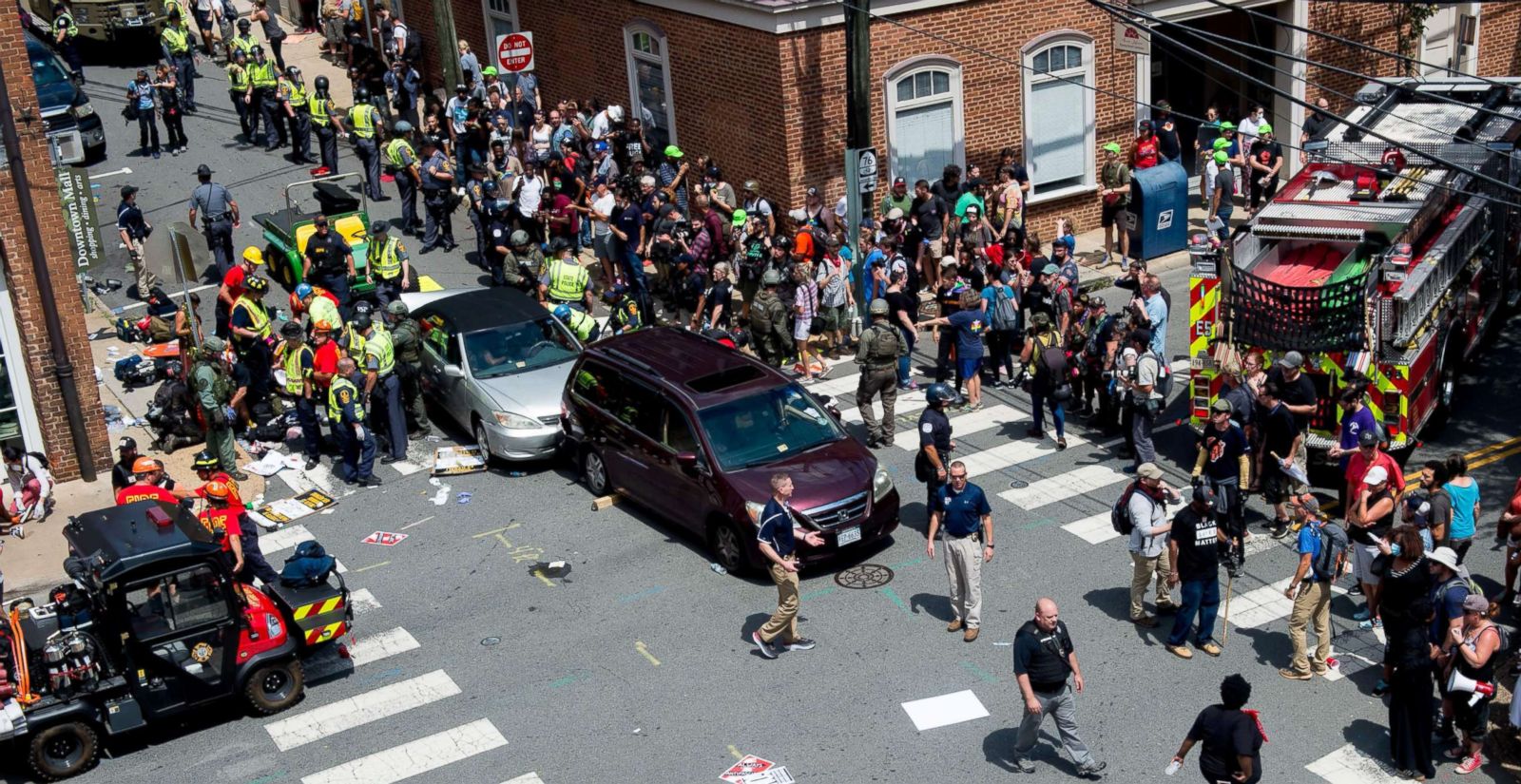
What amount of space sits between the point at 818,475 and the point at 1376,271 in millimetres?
5751

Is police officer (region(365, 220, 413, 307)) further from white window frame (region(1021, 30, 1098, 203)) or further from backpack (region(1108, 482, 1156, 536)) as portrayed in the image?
backpack (region(1108, 482, 1156, 536))

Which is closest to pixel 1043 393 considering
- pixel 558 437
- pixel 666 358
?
pixel 666 358

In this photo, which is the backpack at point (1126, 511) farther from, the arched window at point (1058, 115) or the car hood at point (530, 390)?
the arched window at point (1058, 115)

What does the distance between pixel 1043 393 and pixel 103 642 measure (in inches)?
381

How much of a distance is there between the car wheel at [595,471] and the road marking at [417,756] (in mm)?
4482

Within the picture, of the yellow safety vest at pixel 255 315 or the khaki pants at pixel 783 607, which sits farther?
the yellow safety vest at pixel 255 315

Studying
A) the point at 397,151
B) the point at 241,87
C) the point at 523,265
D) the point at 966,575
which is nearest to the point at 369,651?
the point at 966,575

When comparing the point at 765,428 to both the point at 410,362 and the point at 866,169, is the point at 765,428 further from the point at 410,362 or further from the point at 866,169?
the point at 866,169

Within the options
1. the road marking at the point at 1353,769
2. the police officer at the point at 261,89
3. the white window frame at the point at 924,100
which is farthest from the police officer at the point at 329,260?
the road marking at the point at 1353,769

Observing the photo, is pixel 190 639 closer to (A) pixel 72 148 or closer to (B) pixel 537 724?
(B) pixel 537 724

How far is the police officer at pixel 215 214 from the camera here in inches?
909

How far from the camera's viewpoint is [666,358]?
16.3 metres

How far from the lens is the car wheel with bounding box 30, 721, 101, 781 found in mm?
11945

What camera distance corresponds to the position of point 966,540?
43.4 feet
